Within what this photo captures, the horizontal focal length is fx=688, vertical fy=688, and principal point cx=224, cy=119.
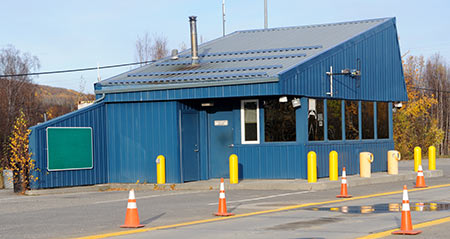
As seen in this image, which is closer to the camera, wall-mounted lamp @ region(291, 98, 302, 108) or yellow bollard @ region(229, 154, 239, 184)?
yellow bollard @ region(229, 154, 239, 184)

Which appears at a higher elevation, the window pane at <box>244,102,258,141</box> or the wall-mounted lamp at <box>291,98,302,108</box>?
the wall-mounted lamp at <box>291,98,302,108</box>

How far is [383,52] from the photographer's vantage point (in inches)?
1044

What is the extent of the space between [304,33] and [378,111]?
13.7ft

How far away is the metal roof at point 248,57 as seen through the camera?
21844 millimetres

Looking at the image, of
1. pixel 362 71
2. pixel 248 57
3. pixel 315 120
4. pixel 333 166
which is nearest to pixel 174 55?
pixel 248 57

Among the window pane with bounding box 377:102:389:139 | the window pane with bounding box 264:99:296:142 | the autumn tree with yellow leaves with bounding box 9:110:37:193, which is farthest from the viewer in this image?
the window pane with bounding box 377:102:389:139

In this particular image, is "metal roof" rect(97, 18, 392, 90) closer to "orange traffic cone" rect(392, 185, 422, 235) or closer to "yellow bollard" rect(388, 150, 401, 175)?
"yellow bollard" rect(388, 150, 401, 175)

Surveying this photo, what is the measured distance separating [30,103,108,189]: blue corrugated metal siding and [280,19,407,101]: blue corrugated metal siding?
6515mm

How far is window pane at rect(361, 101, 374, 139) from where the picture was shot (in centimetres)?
2523

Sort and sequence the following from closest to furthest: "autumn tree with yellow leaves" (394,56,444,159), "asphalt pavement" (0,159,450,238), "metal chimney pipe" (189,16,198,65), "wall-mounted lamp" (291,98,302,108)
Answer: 1. "asphalt pavement" (0,159,450,238)
2. "wall-mounted lamp" (291,98,302,108)
3. "metal chimney pipe" (189,16,198,65)
4. "autumn tree with yellow leaves" (394,56,444,159)

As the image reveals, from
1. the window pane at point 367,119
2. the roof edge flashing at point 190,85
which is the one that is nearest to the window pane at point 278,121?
the roof edge flashing at point 190,85

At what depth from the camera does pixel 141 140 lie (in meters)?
22.8

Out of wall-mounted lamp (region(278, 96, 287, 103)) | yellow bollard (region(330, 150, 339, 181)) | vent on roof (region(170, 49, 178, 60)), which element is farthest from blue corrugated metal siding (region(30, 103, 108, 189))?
yellow bollard (region(330, 150, 339, 181))

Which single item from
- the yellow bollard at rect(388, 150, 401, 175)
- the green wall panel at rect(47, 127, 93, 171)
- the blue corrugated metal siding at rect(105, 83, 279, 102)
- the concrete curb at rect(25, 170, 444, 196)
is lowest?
the concrete curb at rect(25, 170, 444, 196)
